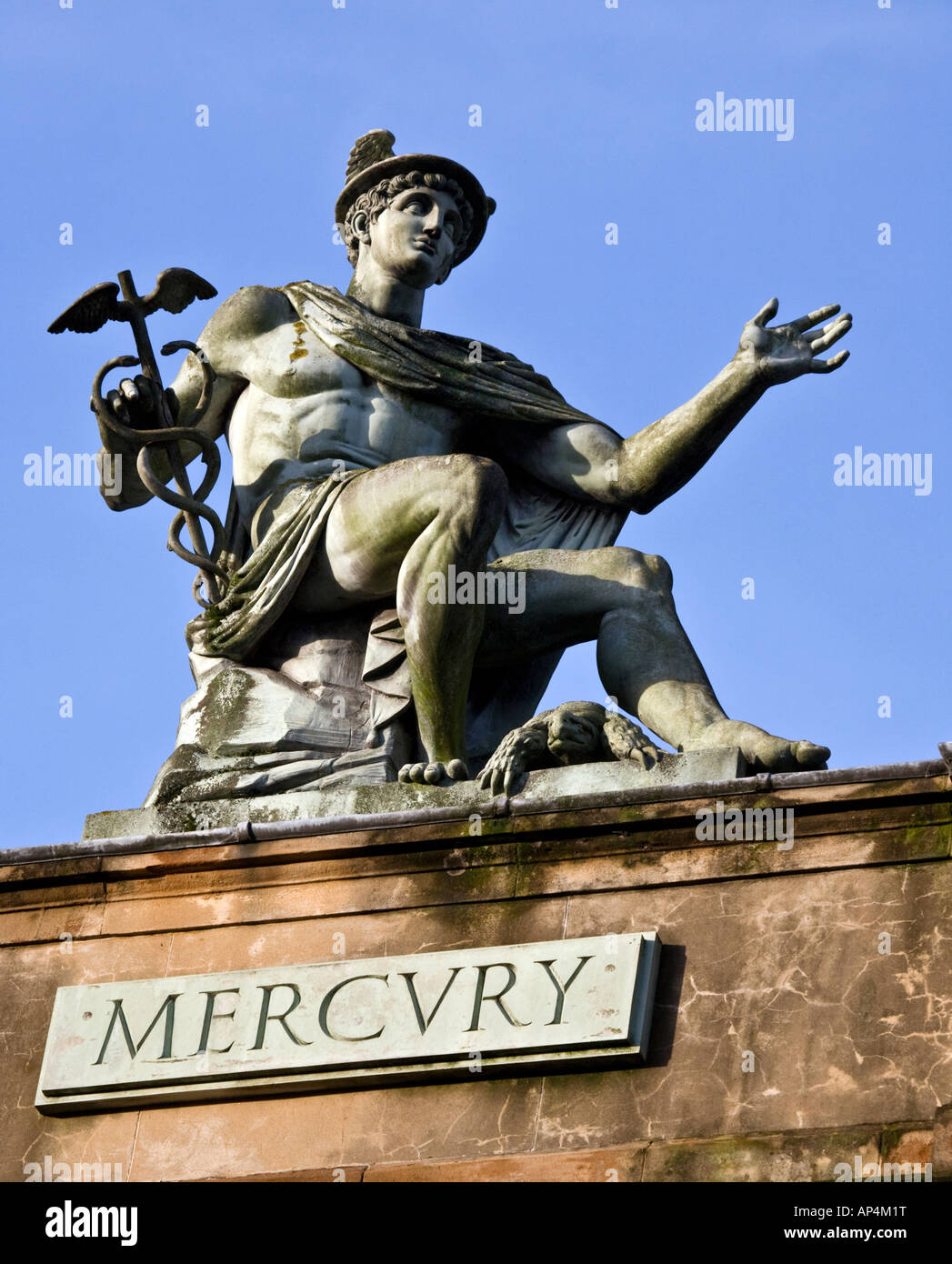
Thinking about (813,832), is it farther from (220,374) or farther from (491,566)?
(220,374)

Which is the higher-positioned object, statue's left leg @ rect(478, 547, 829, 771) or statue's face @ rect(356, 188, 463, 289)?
statue's face @ rect(356, 188, 463, 289)

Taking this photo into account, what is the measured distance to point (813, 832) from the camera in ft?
41.2

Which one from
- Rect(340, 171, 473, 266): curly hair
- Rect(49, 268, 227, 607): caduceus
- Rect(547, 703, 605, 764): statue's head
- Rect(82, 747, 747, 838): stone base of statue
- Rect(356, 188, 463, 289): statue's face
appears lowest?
Rect(82, 747, 747, 838): stone base of statue

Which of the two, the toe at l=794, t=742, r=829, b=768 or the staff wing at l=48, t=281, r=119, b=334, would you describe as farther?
the staff wing at l=48, t=281, r=119, b=334

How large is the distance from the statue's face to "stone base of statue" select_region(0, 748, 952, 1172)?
11.9 feet

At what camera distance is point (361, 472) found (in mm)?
14586

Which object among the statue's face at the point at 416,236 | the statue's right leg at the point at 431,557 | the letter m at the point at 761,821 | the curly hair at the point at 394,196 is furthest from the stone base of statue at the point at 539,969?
the curly hair at the point at 394,196

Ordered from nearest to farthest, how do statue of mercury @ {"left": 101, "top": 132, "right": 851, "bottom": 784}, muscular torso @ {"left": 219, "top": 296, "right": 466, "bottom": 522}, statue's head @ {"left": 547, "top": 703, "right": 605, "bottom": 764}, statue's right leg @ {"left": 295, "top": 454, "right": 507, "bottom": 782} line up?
statue's head @ {"left": 547, "top": 703, "right": 605, "bottom": 764}, statue's right leg @ {"left": 295, "top": 454, "right": 507, "bottom": 782}, statue of mercury @ {"left": 101, "top": 132, "right": 851, "bottom": 784}, muscular torso @ {"left": 219, "top": 296, "right": 466, "bottom": 522}

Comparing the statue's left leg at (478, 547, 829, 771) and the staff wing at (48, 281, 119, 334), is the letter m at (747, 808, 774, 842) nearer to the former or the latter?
the statue's left leg at (478, 547, 829, 771)

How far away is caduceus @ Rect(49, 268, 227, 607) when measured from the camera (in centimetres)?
1491

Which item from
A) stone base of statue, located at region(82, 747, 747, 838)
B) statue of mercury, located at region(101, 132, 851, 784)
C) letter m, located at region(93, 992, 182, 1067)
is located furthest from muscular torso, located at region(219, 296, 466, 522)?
letter m, located at region(93, 992, 182, 1067)

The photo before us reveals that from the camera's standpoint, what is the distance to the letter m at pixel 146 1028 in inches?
503
